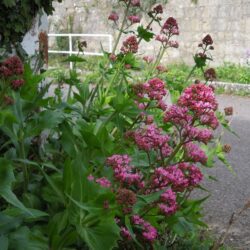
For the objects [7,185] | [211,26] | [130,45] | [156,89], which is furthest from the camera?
[211,26]

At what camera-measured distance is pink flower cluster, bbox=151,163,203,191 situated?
193cm

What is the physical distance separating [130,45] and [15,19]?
0.64 metres

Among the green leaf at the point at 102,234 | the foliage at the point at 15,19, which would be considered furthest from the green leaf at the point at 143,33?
the green leaf at the point at 102,234

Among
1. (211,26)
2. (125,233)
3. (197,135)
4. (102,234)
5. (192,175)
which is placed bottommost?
(211,26)

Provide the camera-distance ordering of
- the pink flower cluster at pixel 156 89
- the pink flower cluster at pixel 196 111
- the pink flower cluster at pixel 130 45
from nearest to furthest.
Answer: the pink flower cluster at pixel 196 111 < the pink flower cluster at pixel 156 89 < the pink flower cluster at pixel 130 45

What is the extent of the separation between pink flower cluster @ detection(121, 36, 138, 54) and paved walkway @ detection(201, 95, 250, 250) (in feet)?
4.53

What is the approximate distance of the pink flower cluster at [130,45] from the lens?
3041mm

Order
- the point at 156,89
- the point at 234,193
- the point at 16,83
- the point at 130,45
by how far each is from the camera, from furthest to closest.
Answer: the point at 234,193 → the point at 130,45 → the point at 156,89 → the point at 16,83

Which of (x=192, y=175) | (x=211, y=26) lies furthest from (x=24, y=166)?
(x=211, y=26)

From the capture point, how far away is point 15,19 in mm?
3143

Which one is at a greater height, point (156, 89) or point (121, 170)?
point (156, 89)

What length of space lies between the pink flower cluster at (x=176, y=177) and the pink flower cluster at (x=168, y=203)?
0.03 meters

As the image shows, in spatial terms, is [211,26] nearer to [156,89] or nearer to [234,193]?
[234,193]

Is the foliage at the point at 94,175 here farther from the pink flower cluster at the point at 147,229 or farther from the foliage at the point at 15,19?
the foliage at the point at 15,19
